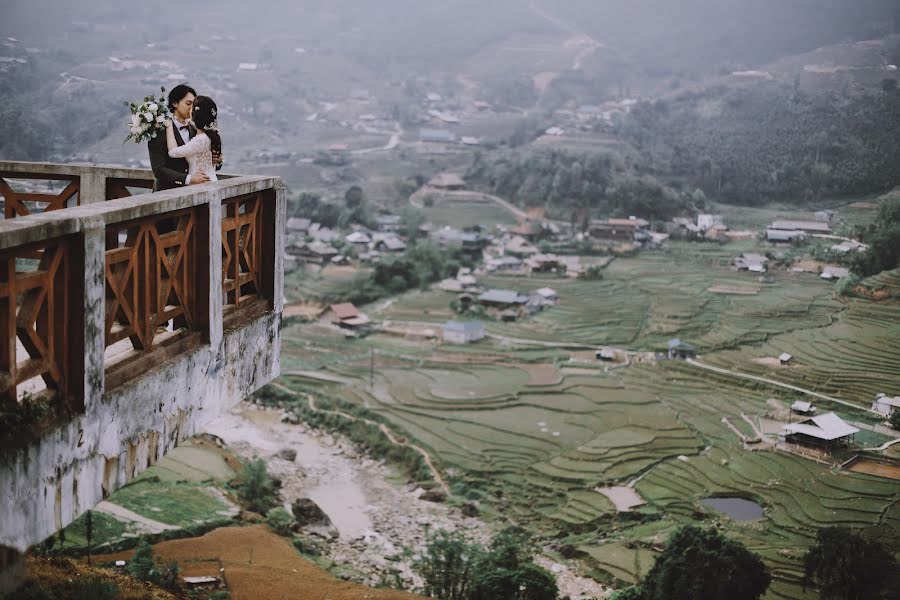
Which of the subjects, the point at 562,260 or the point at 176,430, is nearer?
the point at 176,430

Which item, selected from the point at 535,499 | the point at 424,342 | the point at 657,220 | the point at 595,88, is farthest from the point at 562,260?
the point at 595,88

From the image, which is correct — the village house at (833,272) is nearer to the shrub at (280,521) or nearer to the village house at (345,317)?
the village house at (345,317)

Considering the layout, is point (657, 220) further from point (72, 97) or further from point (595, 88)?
point (595, 88)

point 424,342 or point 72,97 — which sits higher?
point 72,97

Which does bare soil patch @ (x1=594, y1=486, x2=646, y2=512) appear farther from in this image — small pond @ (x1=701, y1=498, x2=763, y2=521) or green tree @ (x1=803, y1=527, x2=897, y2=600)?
green tree @ (x1=803, y1=527, x2=897, y2=600)

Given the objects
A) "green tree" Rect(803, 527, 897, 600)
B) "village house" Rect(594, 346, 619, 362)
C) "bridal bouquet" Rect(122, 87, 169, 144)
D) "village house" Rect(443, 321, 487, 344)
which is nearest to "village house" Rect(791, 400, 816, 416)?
"green tree" Rect(803, 527, 897, 600)

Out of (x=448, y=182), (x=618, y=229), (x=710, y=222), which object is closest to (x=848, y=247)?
(x=710, y=222)

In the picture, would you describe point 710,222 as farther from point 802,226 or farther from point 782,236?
point 802,226
